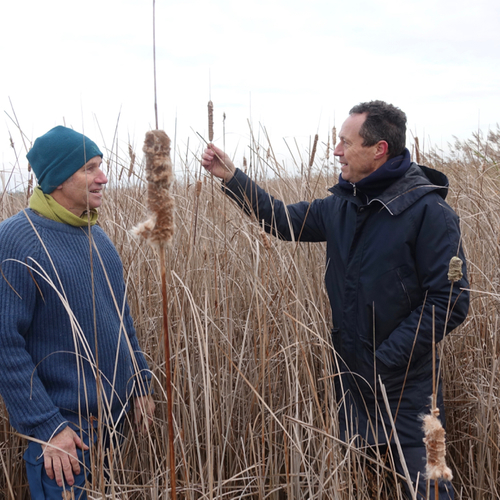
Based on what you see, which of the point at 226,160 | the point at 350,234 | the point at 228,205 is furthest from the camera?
the point at 228,205

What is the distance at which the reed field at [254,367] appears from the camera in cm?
159

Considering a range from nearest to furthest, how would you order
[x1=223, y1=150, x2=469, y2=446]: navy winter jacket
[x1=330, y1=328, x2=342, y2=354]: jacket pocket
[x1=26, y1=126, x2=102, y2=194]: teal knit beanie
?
1. [x1=26, y1=126, x2=102, y2=194]: teal knit beanie
2. [x1=223, y1=150, x2=469, y2=446]: navy winter jacket
3. [x1=330, y1=328, x2=342, y2=354]: jacket pocket

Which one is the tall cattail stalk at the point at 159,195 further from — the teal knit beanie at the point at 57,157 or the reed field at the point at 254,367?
the teal knit beanie at the point at 57,157

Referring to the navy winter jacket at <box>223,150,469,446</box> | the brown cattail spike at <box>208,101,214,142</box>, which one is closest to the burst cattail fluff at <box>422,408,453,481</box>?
the navy winter jacket at <box>223,150,469,446</box>

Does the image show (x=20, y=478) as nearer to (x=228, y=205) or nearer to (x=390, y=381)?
(x=390, y=381)

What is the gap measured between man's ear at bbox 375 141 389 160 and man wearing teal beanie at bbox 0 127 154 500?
4.06 ft

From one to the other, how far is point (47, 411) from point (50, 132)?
102 cm

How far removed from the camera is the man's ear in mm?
2115

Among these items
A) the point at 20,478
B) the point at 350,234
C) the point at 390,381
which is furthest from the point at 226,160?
the point at 20,478

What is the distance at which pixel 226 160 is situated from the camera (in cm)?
239

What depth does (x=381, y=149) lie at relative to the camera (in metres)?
2.12

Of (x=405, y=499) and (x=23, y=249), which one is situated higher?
(x=23, y=249)

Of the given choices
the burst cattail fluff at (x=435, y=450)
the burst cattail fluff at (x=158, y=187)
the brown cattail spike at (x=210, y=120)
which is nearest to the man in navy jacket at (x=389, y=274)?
the brown cattail spike at (x=210, y=120)

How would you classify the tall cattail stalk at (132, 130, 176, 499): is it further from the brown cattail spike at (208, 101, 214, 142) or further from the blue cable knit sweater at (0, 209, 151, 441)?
the brown cattail spike at (208, 101, 214, 142)
